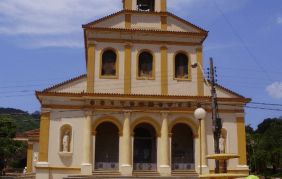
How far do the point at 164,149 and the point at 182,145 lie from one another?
11.3 ft

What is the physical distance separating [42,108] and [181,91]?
10.1 metres

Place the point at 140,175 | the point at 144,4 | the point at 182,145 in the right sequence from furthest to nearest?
the point at 144,4
the point at 182,145
the point at 140,175

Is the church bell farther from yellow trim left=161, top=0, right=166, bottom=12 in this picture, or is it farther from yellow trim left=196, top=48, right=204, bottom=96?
yellow trim left=196, top=48, right=204, bottom=96

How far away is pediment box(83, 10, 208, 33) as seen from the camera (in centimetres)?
2794

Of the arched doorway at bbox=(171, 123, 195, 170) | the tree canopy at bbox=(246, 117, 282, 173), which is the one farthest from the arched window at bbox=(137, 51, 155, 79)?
the tree canopy at bbox=(246, 117, 282, 173)

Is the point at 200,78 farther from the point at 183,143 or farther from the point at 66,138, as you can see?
the point at 66,138

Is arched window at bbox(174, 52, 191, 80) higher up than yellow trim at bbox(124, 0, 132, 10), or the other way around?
yellow trim at bbox(124, 0, 132, 10)

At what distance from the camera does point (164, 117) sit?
26.4 meters

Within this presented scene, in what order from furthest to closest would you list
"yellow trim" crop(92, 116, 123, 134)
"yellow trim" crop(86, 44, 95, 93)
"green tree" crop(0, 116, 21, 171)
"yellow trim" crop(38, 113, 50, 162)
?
"green tree" crop(0, 116, 21, 171) < "yellow trim" crop(86, 44, 95, 93) < "yellow trim" crop(92, 116, 123, 134) < "yellow trim" crop(38, 113, 50, 162)

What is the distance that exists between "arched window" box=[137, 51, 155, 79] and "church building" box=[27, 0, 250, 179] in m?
0.08

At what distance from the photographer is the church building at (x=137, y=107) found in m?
25.6

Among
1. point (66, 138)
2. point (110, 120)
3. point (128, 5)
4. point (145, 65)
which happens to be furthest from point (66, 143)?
point (128, 5)

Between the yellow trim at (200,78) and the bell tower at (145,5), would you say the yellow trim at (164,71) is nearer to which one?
the yellow trim at (200,78)

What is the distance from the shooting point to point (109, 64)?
90.3 ft
